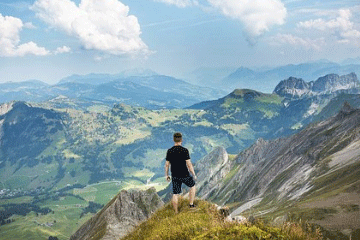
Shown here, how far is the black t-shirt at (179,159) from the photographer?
1956cm

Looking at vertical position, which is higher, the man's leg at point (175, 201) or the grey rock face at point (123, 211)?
the man's leg at point (175, 201)

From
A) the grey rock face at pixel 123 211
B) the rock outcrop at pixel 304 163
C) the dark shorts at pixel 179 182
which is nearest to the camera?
the dark shorts at pixel 179 182

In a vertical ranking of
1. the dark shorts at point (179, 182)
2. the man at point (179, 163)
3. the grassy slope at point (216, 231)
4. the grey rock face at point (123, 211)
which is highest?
the man at point (179, 163)

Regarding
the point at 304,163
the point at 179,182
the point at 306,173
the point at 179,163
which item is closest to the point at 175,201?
the point at 179,182

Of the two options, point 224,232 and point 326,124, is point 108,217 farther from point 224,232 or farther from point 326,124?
point 326,124

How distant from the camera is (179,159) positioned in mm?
19641

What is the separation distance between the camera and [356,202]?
1695 inches

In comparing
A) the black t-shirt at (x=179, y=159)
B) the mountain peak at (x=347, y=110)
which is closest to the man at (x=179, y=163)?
the black t-shirt at (x=179, y=159)

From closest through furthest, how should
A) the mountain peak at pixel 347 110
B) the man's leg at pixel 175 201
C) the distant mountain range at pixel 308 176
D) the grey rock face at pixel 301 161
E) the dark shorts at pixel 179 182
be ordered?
the dark shorts at pixel 179 182, the man's leg at pixel 175 201, the distant mountain range at pixel 308 176, the grey rock face at pixel 301 161, the mountain peak at pixel 347 110

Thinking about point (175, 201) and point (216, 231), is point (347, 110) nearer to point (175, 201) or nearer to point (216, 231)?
point (175, 201)

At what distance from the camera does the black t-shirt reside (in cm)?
1956

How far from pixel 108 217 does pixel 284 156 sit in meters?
102

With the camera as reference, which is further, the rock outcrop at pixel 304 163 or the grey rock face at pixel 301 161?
the grey rock face at pixel 301 161

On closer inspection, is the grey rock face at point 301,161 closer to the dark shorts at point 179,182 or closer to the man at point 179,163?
the dark shorts at point 179,182
